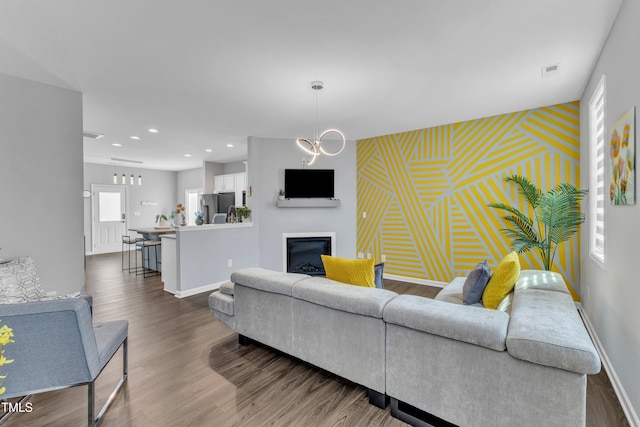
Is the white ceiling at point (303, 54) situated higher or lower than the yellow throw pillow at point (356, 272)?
higher

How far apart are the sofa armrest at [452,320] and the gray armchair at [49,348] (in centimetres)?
173

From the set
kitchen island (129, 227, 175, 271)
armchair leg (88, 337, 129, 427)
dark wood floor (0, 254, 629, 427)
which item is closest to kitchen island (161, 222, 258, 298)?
kitchen island (129, 227, 175, 271)

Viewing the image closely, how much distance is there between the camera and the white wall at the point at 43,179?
2.88m

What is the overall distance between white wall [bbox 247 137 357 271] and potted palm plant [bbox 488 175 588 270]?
2567 mm

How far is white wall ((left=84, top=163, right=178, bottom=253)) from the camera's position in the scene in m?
8.30

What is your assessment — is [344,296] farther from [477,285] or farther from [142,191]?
[142,191]

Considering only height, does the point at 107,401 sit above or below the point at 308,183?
below

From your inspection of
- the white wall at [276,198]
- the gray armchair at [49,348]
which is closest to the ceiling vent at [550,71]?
the white wall at [276,198]

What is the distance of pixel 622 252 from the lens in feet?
6.76

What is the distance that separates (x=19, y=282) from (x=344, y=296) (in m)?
2.73

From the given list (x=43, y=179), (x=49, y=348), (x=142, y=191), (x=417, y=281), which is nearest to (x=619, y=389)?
(x=417, y=281)

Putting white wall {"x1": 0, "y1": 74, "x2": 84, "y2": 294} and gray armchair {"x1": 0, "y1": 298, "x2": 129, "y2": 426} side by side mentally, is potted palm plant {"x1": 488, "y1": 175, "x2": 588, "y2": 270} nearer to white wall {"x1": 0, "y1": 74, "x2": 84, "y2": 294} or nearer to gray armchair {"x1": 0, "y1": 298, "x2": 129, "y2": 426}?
gray armchair {"x1": 0, "y1": 298, "x2": 129, "y2": 426}

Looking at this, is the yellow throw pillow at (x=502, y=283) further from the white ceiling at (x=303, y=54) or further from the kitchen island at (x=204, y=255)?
the kitchen island at (x=204, y=255)

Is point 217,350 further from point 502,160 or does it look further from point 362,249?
point 502,160
